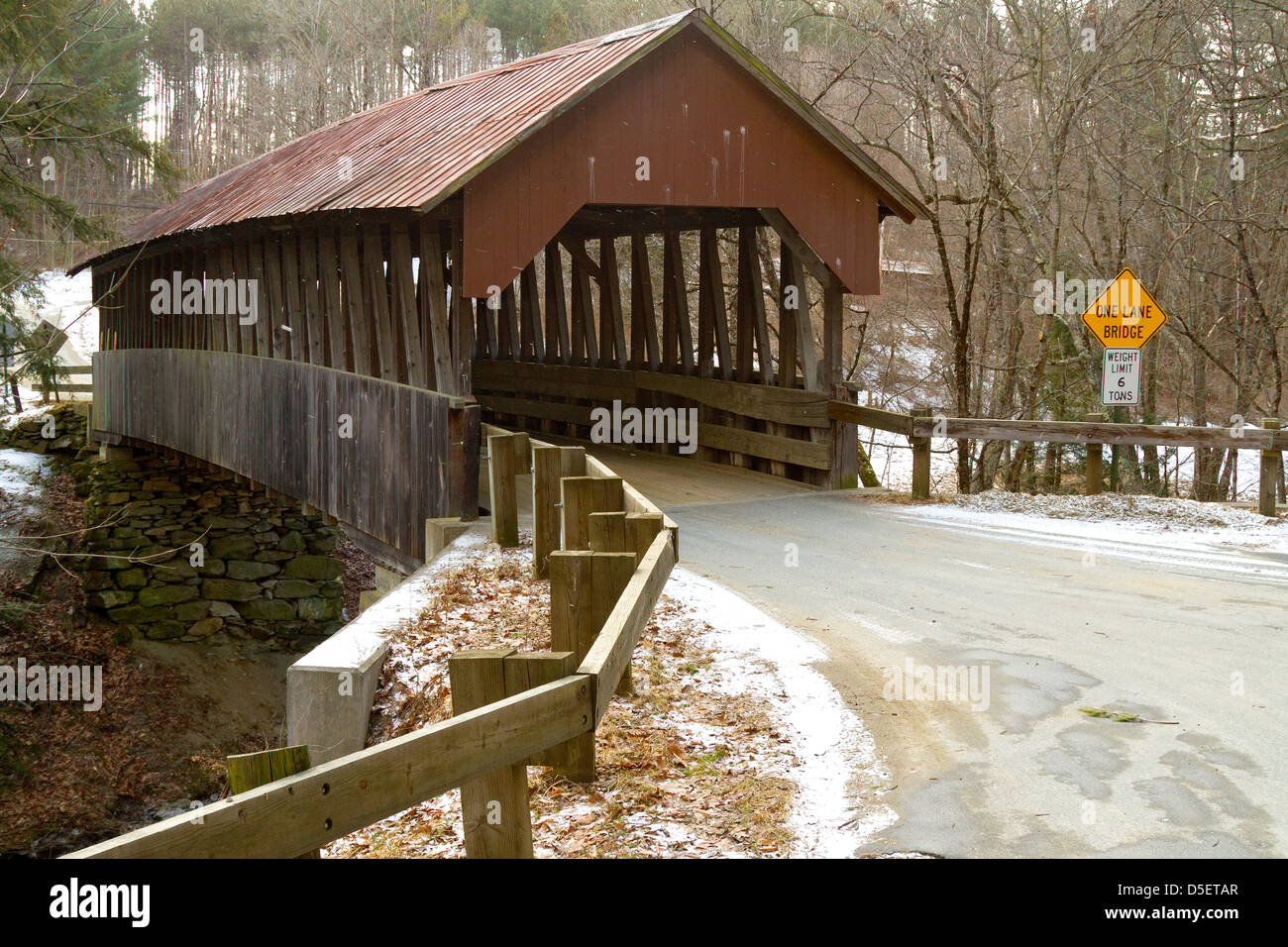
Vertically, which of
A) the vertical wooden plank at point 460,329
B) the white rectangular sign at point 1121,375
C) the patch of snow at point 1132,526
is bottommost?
the patch of snow at point 1132,526

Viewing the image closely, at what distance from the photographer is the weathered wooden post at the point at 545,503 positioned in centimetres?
830

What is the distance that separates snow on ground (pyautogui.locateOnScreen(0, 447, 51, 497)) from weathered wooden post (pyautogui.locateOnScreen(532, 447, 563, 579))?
15390mm

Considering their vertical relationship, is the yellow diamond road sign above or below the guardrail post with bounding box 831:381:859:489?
above

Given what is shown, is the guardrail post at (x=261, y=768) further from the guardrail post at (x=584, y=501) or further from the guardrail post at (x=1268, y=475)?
the guardrail post at (x=1268, y=475)

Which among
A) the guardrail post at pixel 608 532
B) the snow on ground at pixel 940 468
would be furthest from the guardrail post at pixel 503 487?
the snow on ground at pixel 940 468

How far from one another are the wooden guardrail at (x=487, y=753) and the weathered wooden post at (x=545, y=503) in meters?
2.45

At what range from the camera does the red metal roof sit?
1084cm

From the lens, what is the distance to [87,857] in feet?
7.86

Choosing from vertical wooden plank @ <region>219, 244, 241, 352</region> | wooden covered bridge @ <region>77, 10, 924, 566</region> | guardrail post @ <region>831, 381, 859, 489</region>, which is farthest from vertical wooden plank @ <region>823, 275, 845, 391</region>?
vertical wooden plank @ <region>219, 244, 241, 352</region>

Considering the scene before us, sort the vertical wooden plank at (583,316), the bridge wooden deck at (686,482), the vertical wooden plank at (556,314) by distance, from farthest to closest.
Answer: the vertical wooden plank at (556,314) → the vertical wooden plank at (583,316) → the bridge wooden deck at (686,482)

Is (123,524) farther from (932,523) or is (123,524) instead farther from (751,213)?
(932,523)

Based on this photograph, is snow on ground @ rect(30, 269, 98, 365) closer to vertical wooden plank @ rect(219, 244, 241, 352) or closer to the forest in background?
the forest in background

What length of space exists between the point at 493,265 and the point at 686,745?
6.58m
